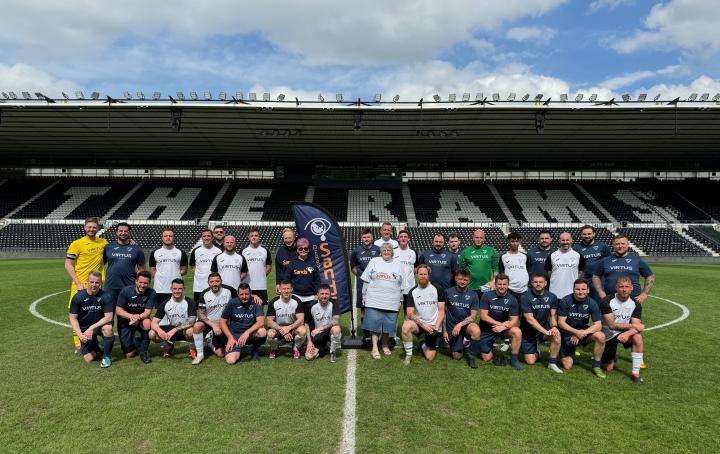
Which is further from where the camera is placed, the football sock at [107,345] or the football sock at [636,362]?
the football sock at [107,345]

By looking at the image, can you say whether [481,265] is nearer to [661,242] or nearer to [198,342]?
[198,342]

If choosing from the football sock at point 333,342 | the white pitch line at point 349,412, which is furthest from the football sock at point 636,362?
the football sock at point 333,342

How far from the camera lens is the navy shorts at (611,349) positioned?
5.87 meters

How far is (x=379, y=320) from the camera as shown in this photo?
21.3 feet

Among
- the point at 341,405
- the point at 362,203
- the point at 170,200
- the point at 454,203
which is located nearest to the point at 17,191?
the point at 170,200

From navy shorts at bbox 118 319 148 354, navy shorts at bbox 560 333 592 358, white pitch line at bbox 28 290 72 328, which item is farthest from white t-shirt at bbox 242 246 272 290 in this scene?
navy shorts at bbox 560 333 592 358

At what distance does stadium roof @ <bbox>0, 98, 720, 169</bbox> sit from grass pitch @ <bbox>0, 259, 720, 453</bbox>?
65.1ft

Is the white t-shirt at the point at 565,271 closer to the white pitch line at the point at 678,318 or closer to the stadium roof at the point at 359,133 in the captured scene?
the white pitch line at the point at 678,318

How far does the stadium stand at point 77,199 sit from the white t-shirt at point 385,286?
108 feet

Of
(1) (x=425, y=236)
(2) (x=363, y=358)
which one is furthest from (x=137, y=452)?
(1) (x=425, y=236)

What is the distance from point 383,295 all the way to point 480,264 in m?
2.11

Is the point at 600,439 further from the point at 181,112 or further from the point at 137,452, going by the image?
the point at 181,112

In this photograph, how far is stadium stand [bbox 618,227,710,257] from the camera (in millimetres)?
26422

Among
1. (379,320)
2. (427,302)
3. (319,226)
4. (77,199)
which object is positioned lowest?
(379,320)
